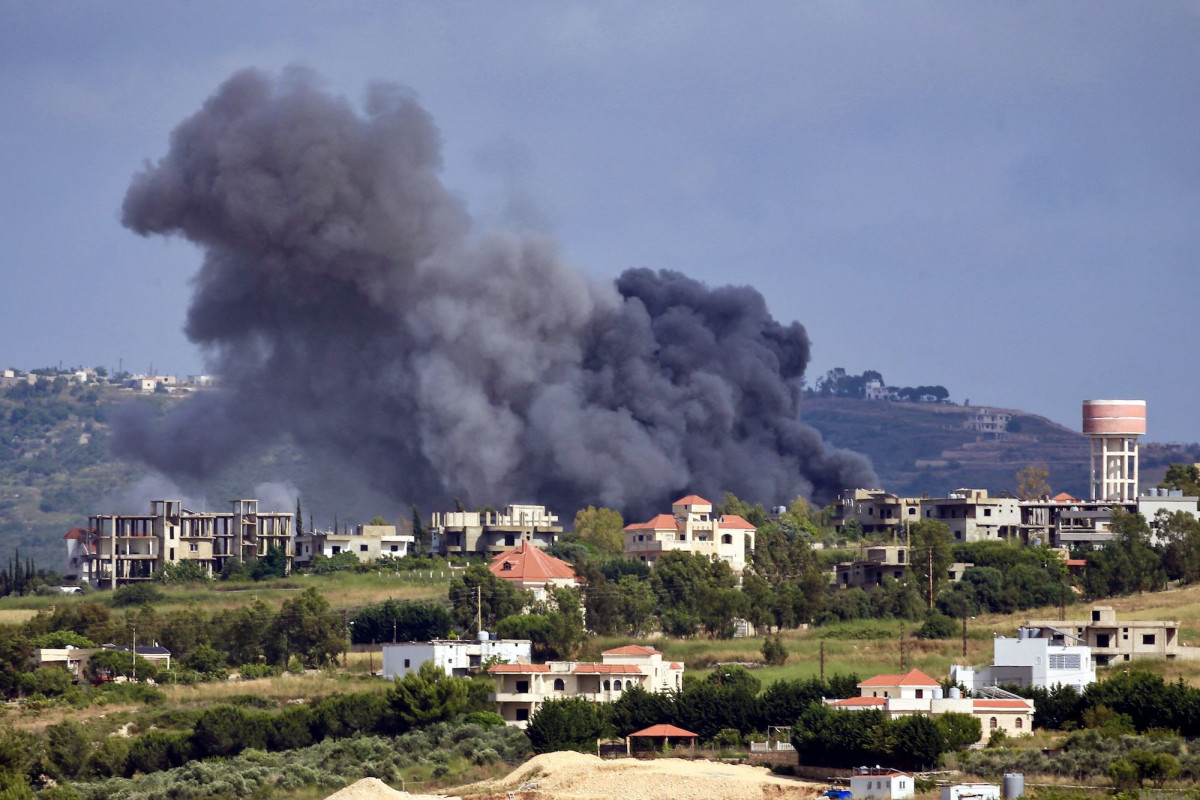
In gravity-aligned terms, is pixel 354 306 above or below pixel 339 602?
above

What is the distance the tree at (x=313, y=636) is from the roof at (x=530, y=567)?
8905 mm

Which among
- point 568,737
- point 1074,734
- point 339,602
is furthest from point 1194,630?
point 339,602

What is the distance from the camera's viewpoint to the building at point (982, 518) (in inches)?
3250

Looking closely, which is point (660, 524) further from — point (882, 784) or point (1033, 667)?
point (882, 784)

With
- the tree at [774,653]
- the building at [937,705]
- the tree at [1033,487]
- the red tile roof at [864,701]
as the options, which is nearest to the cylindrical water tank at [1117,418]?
the tree at [1033,487]

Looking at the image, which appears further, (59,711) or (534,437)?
(534,437)

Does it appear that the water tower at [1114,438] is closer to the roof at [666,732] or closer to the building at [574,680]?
the building at [574,680]

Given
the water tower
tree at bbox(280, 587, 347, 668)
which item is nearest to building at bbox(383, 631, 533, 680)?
tree at bbox(280, 587, 347, 668)

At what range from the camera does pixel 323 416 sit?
302ft

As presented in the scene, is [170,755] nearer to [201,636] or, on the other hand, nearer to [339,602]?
[201,636]

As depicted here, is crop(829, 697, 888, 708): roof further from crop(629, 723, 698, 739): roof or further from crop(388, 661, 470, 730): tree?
crop(388, 661, 470, 730): tree

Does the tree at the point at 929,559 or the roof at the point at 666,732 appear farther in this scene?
the tree at the point at 929,559

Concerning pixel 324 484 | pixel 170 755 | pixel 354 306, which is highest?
pixel 354 306

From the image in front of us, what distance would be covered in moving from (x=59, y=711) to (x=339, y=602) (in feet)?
51.0
